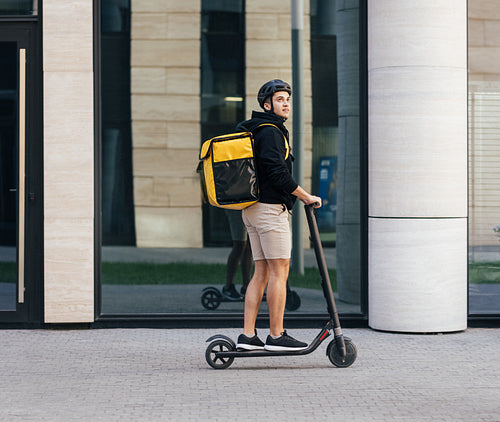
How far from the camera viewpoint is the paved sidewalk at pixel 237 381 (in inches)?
207

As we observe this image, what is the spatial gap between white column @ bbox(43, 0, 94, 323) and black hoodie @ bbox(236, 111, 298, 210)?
211cm

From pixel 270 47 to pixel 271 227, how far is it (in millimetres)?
2460

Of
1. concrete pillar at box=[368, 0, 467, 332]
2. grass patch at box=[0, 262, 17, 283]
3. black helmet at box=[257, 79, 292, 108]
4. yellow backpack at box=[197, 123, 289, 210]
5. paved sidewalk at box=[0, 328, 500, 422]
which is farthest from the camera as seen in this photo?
grass patch at box=[0, 262, 17, 283]

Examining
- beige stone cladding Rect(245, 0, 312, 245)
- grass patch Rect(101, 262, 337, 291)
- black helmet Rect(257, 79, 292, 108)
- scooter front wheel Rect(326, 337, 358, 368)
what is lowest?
scooter front wheel Rect(326, 337, 358, 368)

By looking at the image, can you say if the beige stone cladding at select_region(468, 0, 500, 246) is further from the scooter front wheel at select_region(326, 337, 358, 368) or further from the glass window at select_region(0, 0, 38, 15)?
the glass window at select_region(0, 0, 38, 15)

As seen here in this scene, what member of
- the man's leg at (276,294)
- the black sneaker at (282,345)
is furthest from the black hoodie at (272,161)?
the black sneaker at (282,345)

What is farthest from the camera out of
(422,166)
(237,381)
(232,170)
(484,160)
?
(484,160)

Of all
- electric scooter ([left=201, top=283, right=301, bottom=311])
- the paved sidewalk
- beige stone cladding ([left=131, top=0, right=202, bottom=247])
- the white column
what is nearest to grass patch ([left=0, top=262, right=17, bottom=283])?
the white column

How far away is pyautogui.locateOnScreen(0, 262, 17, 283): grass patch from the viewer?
8.18m

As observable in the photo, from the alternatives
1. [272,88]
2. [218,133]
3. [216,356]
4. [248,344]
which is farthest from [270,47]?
[216,356]

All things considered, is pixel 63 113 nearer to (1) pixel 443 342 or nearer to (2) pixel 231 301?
(2) pixel 231 301

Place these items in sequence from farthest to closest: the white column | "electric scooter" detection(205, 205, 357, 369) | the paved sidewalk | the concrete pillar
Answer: the white column, the concrete pillar, "electric scooter" detection(205, 205, 357, 369), the paved sidewalk

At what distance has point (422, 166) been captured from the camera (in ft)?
25.8

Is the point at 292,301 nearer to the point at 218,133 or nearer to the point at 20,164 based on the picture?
the point at 218,133
